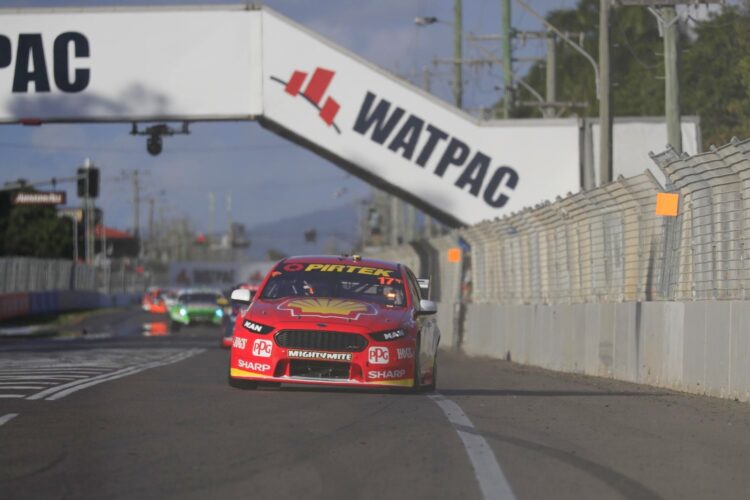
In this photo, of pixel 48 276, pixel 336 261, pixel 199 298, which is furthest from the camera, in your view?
pixel 48 276

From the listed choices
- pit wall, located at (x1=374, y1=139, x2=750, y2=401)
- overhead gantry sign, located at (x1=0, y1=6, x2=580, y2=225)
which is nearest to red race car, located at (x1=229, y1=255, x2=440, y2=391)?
pit wall, located at (x1=374, y1=139, x2=750, y2=401)

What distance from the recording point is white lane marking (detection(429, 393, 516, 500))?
8363mm

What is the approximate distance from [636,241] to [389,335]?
6.58 metres

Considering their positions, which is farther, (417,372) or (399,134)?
(399,134)

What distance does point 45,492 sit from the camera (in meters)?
8.27

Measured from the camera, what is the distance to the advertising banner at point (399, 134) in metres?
38.4

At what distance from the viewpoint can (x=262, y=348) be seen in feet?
48.2

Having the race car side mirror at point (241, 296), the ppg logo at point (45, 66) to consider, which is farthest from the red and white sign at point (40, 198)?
the race car side mirror at point (241, 296)

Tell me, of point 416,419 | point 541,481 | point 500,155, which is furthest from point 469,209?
point 541,481

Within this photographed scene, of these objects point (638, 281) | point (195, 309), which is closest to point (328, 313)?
point (638, 281)

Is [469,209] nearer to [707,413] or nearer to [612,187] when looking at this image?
[612,187]

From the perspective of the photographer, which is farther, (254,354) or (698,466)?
(254,354)

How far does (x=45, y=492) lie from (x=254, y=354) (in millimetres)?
6495

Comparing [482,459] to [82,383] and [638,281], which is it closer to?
[82,383]
